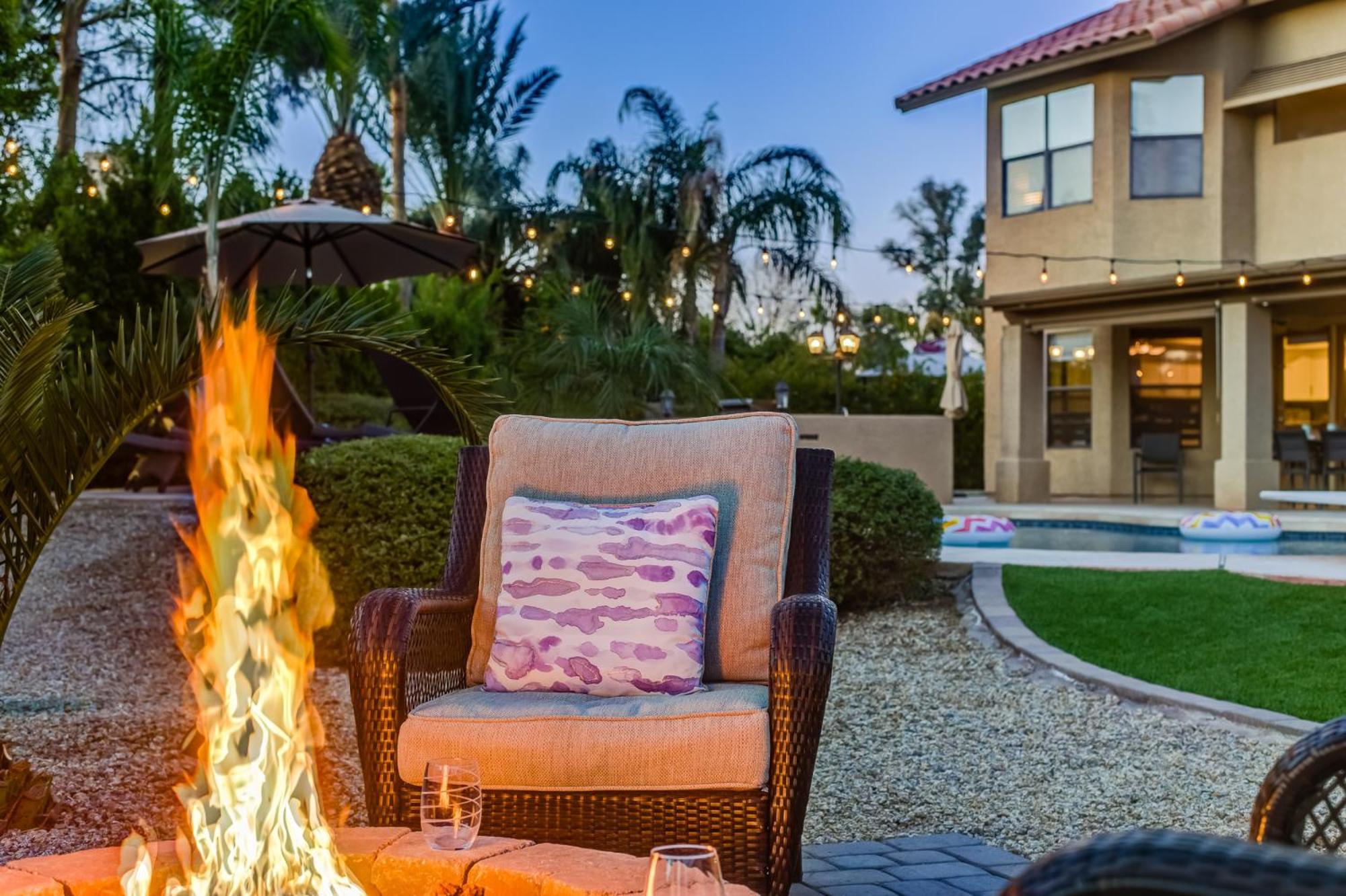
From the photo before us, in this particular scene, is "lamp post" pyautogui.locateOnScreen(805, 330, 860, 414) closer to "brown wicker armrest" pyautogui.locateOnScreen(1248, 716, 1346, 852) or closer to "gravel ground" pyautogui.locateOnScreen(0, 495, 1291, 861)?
"gravel ground" pyautogui.locateOnScreen(0, 495, 1291, 861)

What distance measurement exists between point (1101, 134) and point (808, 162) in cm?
412

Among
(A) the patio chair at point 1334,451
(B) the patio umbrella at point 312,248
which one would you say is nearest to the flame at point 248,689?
(B) the patio umbrella at point 312,248

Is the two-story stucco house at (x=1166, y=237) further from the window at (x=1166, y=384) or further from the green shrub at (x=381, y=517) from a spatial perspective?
the green shrub at (x=381, y=517)

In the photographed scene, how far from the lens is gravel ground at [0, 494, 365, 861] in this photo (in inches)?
142

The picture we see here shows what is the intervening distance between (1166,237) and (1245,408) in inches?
82.2

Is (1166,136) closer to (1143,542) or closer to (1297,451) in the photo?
(1297,451)

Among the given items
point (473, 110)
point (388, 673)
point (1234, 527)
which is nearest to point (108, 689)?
point (388, 673)

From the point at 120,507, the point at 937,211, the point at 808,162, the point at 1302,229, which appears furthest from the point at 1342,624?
the point at 937,211

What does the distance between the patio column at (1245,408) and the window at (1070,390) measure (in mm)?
2496

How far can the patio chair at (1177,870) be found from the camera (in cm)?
79

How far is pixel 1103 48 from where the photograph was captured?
1415cm

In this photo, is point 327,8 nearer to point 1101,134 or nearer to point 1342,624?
point 1101,134

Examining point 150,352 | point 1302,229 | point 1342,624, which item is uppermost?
point 1302,229

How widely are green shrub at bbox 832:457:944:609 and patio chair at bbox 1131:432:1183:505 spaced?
900 cm
